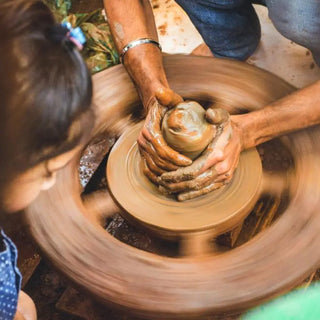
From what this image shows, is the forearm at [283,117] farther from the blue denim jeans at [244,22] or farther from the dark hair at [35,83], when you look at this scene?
the dark hair at [35,83]

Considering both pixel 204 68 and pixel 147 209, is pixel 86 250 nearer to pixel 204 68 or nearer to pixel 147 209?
pixel 147 209

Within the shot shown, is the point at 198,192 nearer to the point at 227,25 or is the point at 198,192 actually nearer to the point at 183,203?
the point at 183,203

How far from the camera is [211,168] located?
1.41 metres

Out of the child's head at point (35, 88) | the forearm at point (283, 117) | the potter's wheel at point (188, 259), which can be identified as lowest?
the potter's wheel at point (188, 259)

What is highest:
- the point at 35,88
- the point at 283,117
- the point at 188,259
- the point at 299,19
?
the point at 35,88

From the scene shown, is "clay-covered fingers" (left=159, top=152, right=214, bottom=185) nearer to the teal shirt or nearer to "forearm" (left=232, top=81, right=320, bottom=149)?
"forearm" (left=232, top=81, right=320, bottom=149)

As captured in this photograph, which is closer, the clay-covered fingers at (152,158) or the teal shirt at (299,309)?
the teal shirt at (299,309)

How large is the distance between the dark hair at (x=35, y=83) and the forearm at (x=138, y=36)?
0.79 meters

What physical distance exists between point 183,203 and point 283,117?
48 centimetres

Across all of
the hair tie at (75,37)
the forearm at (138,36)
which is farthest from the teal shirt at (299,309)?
the forearm at (138,36)

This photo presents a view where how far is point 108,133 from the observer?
6.05ft

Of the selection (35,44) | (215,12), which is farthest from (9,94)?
(215,12)

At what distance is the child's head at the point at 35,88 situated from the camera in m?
0.84

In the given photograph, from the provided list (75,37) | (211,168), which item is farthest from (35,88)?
(211,168)
